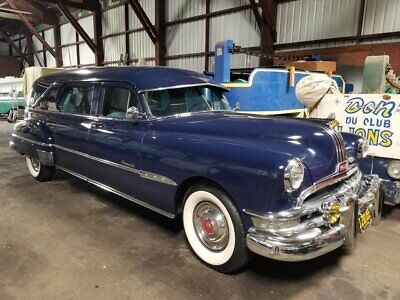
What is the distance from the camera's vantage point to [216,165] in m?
2.31

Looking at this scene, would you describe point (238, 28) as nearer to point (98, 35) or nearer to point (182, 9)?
point (182, 9)

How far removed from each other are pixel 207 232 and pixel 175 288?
50 cm

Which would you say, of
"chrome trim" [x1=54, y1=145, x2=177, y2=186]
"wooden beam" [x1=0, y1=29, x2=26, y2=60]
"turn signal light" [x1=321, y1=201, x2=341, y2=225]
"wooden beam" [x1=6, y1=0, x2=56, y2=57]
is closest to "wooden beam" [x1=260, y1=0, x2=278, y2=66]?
"chrome trim" [x1=54, y1=145, x2=177, y2=186]

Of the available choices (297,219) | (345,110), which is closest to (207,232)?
(297,219)

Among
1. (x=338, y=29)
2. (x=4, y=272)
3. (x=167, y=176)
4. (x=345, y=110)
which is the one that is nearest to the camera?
(x=4, y=272)

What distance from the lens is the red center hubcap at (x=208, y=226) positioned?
99.8 inches

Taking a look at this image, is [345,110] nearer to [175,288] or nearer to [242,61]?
[175,288]

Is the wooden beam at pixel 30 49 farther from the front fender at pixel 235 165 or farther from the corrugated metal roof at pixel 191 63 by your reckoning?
the front fender at pixel 235 165

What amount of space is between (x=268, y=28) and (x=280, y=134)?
26.0ft

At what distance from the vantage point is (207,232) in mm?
2594

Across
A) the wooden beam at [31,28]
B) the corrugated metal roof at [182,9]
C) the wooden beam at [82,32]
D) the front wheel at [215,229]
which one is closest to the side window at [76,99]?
the front wheel at [215,229]

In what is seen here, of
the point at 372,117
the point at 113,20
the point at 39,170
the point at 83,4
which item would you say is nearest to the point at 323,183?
the point at 372,117

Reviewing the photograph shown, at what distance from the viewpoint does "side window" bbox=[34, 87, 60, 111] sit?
14.2ft

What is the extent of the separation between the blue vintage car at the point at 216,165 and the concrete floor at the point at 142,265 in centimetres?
26
